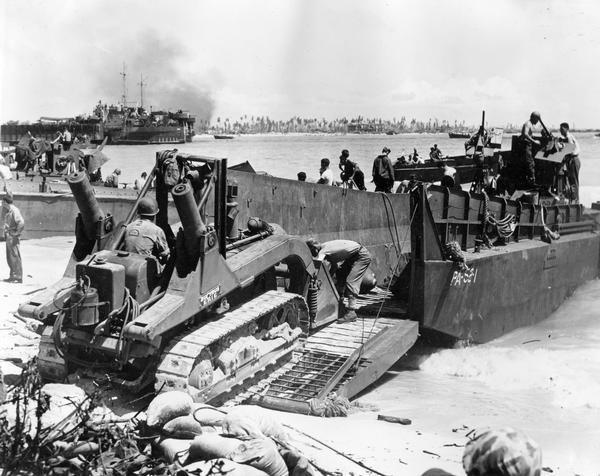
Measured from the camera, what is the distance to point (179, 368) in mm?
6258

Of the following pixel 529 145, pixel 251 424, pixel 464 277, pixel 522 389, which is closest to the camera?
pixel 251 424

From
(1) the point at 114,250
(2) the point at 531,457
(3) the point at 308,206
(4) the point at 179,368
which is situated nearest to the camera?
(2) the point at 531,457

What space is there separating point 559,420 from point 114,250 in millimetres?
5080

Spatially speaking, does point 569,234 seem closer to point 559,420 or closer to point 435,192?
point 435,192

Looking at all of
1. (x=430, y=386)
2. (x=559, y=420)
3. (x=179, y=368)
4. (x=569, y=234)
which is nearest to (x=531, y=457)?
(x=179, y=368)

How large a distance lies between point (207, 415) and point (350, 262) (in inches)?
181

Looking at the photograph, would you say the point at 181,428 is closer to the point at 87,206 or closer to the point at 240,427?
the point at 240,427

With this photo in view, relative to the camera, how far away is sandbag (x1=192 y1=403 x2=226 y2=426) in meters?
5.47

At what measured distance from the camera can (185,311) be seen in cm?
655

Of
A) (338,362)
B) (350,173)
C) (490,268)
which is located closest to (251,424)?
(338,362)

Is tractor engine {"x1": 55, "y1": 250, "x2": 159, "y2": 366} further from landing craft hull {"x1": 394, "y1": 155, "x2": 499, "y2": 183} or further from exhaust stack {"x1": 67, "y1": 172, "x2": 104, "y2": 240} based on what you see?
landing craft hull {"x1": 394, "y1": 155, "x2": 499, "y2": 183}

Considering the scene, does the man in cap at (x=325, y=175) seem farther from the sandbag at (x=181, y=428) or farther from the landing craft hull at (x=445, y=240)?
the sandbag at (x=181, y=428)

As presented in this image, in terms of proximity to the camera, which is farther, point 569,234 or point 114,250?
point 569,234

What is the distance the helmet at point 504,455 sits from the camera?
8.33 ft
